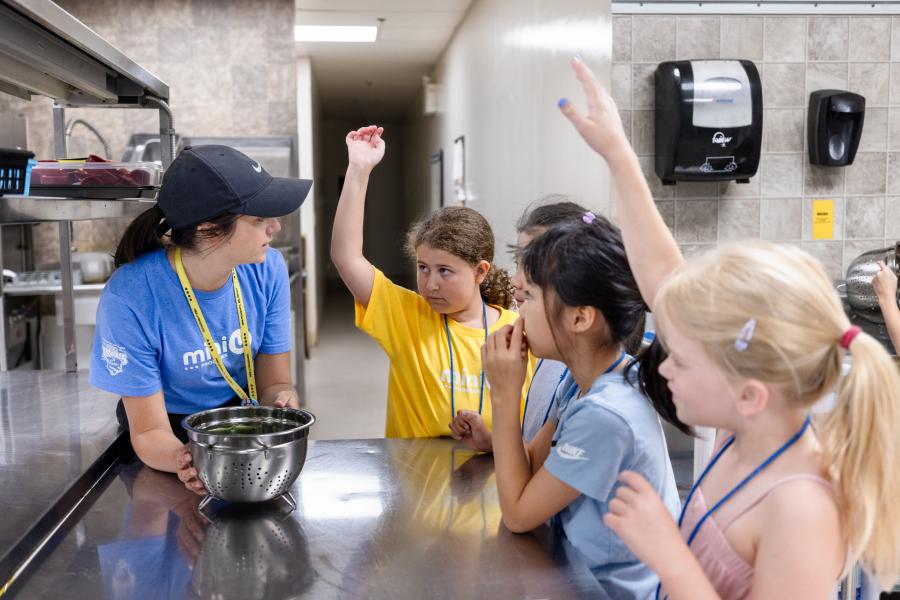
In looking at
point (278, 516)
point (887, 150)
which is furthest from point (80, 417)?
point (887, 150)

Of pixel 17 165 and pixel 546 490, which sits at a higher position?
pixel 17 165

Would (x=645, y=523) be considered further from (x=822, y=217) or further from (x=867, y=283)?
(x=822, y=217)

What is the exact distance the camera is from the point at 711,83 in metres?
2.56

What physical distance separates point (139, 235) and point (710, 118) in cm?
181

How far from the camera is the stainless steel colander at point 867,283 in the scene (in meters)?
2.39

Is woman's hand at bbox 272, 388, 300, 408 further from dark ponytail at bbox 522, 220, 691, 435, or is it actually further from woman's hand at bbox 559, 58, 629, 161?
woman's hand at bbox 559, 58, 629, 161

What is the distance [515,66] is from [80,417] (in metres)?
3.23

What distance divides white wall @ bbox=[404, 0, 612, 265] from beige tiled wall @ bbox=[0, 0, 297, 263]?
1265mm

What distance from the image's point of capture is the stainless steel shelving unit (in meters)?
1.12

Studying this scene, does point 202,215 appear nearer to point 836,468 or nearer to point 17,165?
point 17,165

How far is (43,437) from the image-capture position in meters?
1.60

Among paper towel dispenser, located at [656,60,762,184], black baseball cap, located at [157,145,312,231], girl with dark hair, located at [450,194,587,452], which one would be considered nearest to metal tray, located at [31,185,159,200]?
black baseball cap, located at [157,145,312,231]

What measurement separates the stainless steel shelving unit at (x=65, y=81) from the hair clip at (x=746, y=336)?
930mm

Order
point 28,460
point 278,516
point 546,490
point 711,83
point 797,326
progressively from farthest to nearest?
point 711,83
point 28,460
point 278,516
point 546,490
point 797,326
